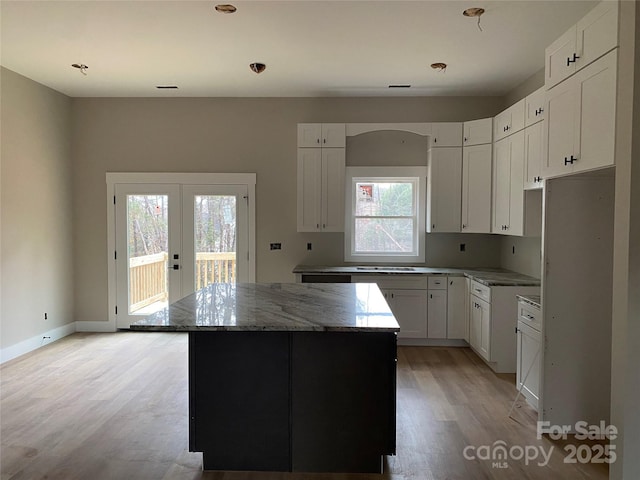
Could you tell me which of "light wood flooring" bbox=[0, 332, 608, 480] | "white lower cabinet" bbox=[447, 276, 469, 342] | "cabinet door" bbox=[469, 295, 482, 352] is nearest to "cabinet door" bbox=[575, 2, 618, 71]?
"light wood flooring" bbox=[0, 332, 608, 480]

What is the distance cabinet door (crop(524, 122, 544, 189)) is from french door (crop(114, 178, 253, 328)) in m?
3.22

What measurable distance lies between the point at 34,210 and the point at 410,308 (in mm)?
4359

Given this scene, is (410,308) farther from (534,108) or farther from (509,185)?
(534,108)

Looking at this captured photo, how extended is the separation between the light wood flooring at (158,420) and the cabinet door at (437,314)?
0.25 metres

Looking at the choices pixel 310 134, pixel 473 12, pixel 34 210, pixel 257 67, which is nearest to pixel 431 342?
pixel 310 134

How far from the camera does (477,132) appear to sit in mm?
4918

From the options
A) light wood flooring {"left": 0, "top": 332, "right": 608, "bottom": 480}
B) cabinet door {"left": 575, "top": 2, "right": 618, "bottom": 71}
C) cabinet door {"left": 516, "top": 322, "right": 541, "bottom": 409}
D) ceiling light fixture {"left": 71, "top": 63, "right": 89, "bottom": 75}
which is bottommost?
light wood flooring {"left": 0, "top": 332, "right": 608, "bottom": 480}

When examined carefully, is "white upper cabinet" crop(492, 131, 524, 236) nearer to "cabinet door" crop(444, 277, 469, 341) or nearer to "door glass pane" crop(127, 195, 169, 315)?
"cabinet door" crop(444, 277, 469, 341)

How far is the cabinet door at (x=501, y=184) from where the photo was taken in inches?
172

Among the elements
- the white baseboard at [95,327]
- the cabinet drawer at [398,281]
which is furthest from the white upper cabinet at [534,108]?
the white baseboard at [95,327]

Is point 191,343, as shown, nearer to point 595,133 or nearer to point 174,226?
point 595,133

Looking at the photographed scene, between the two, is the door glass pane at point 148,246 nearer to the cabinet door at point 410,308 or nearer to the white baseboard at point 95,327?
the white baseboard at point 95,327

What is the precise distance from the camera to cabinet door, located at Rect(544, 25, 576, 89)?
8.64ft

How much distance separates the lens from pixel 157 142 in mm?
5531
